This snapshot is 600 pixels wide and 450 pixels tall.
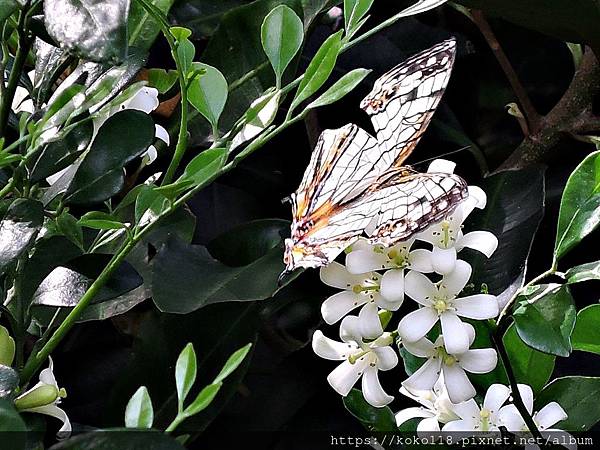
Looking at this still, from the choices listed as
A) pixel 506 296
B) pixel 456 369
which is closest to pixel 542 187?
pixel 506 296

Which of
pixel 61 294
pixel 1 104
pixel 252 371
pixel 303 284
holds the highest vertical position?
pixel 1 104

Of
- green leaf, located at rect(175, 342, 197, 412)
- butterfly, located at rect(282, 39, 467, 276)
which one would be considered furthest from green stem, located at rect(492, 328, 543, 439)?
green leaf, located at rect(175, 342, 197, 412)

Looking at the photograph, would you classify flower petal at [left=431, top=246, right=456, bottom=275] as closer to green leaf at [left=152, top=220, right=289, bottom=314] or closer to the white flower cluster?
the white flower cluster

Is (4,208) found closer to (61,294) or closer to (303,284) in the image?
(61,294)

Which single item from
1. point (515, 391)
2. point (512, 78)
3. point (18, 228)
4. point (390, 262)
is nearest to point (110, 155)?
point (18, 228)

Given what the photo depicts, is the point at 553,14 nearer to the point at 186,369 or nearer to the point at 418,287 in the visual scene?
the point at 418,287

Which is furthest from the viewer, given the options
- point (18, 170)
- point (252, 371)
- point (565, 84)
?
point (565, 84)

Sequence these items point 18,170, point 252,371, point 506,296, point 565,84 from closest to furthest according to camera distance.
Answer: point 18,170 → point 506,296 → point 252,371 → point 565,84
